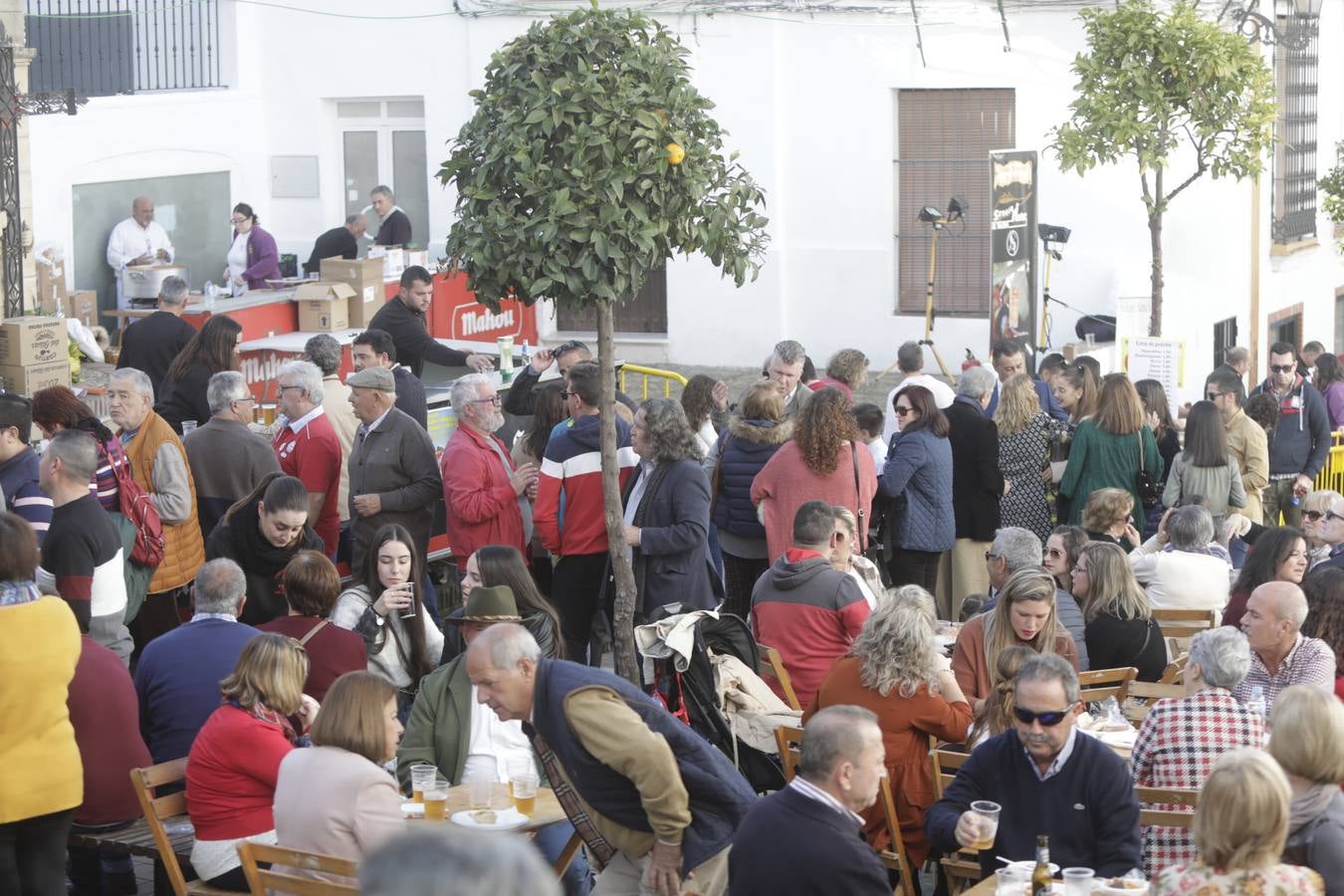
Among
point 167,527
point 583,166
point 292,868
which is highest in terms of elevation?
point 583,166

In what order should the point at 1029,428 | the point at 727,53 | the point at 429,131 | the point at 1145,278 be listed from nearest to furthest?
1. the point at 1029,428
2. the point at 1145,278
3. the point at 727,53
4. the point at 429,131

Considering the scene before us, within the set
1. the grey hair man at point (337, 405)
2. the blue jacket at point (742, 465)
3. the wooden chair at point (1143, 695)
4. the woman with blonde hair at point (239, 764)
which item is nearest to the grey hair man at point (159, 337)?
the grey hair man at point (337, 405)

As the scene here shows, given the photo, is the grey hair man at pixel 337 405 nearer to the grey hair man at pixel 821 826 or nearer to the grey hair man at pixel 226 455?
the grey hair man at pixel 226 455

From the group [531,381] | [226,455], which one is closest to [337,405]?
[226,455]

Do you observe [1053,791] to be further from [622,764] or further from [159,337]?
[159,337]

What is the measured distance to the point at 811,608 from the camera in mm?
7355

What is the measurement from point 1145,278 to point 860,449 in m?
10.5

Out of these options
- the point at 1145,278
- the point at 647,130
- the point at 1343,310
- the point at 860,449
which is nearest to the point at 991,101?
the point at 1145,278

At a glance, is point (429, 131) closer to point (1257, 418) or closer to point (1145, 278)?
point (1145, 278)

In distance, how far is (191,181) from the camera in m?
21.4

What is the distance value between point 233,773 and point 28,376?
777cm

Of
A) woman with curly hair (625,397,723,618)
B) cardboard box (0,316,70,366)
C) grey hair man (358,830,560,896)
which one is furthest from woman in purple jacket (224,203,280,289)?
grey hair man (358,830,560,896)

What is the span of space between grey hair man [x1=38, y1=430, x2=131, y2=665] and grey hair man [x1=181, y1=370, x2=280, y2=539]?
74.7 inches

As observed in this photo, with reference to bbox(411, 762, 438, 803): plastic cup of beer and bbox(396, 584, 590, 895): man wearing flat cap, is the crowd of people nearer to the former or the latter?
bbox(396, 584, 590, 895): man wearing flat cap
